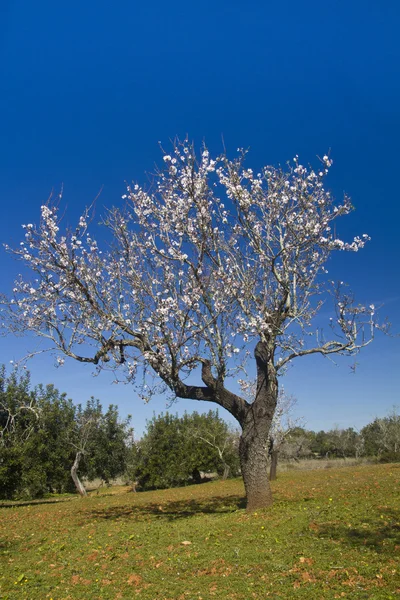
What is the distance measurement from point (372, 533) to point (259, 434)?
4.78 metres

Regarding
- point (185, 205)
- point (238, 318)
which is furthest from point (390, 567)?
point (185, 205)

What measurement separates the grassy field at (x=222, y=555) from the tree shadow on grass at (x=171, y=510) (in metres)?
0.38

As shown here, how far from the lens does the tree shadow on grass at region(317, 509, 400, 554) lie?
30.8 ft

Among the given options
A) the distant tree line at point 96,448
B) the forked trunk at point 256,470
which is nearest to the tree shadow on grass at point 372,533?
the forked trunk at point 256,470

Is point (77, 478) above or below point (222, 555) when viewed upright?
above

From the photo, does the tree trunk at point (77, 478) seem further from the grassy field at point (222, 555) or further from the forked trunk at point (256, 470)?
the forked trunk at point (256, 470)

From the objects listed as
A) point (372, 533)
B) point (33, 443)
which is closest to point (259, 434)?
point (372, 533)

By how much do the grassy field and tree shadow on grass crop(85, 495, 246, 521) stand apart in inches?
15.1

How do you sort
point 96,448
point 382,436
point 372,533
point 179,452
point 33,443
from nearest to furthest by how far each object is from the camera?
point 372,533 → point 33,443 → point 96,448 → point 179,452 → point 382,436

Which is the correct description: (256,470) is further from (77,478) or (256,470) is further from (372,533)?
(77,478)

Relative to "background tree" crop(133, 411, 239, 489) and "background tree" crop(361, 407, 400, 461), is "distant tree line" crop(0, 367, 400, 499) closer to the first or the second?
"background tree" crop(133, 411, 239, 489)

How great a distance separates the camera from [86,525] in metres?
16.2

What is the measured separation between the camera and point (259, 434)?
1454 cm

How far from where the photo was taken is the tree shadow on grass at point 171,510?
16375 millimetres
